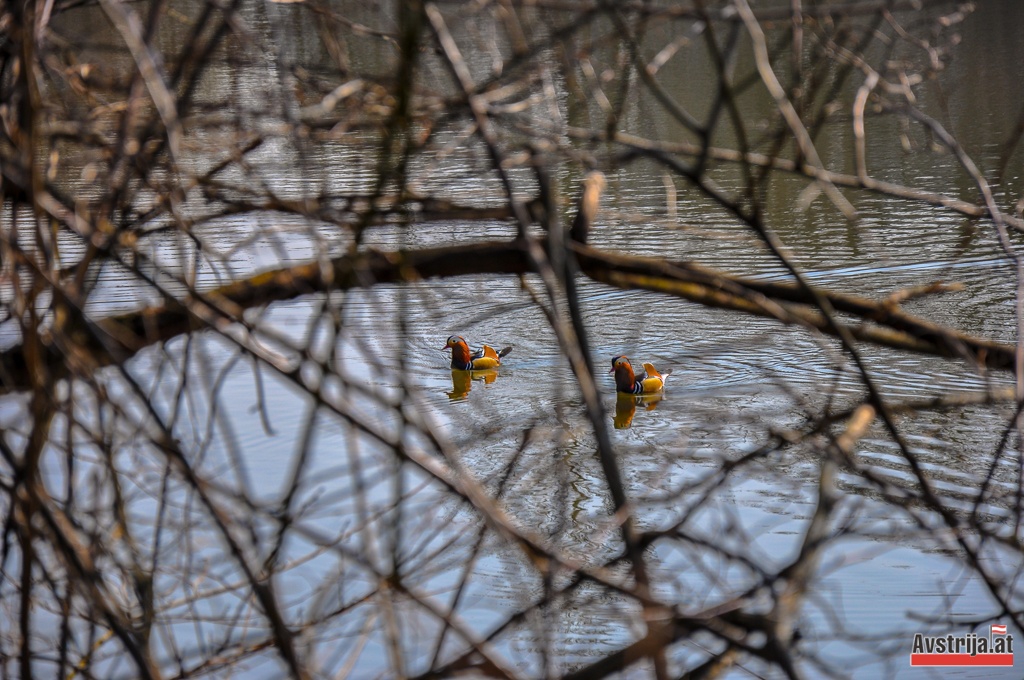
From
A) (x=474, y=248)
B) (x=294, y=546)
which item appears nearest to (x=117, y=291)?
(x=294, y=546)

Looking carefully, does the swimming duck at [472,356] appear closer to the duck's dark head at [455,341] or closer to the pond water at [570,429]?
the duck's dark head at [455,341]

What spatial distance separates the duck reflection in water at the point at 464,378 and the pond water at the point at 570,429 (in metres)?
0.03

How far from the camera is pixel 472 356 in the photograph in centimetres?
716

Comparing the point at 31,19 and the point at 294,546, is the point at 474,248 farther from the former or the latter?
the point at 294,546

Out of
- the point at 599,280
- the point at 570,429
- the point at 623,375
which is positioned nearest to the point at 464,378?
the point at 623,375

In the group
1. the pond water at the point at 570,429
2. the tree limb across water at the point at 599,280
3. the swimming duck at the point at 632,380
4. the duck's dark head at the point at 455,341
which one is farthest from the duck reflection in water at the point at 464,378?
the tree limb across water at the point at 599,280

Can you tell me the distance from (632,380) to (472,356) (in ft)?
3.52

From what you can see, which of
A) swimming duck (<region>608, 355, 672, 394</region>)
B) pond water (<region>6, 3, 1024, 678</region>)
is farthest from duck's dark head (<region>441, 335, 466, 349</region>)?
swimming duck (<region>608, 355, 672, 394</region>)

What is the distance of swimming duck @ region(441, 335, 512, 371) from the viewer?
711cm

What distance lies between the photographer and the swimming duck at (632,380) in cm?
666

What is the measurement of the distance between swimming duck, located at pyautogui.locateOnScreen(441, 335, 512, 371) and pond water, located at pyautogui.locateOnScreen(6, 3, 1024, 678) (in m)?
0.11

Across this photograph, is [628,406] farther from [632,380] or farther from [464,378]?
[464,378]

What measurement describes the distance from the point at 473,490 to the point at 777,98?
67 cm

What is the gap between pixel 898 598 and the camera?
4.43 metres
